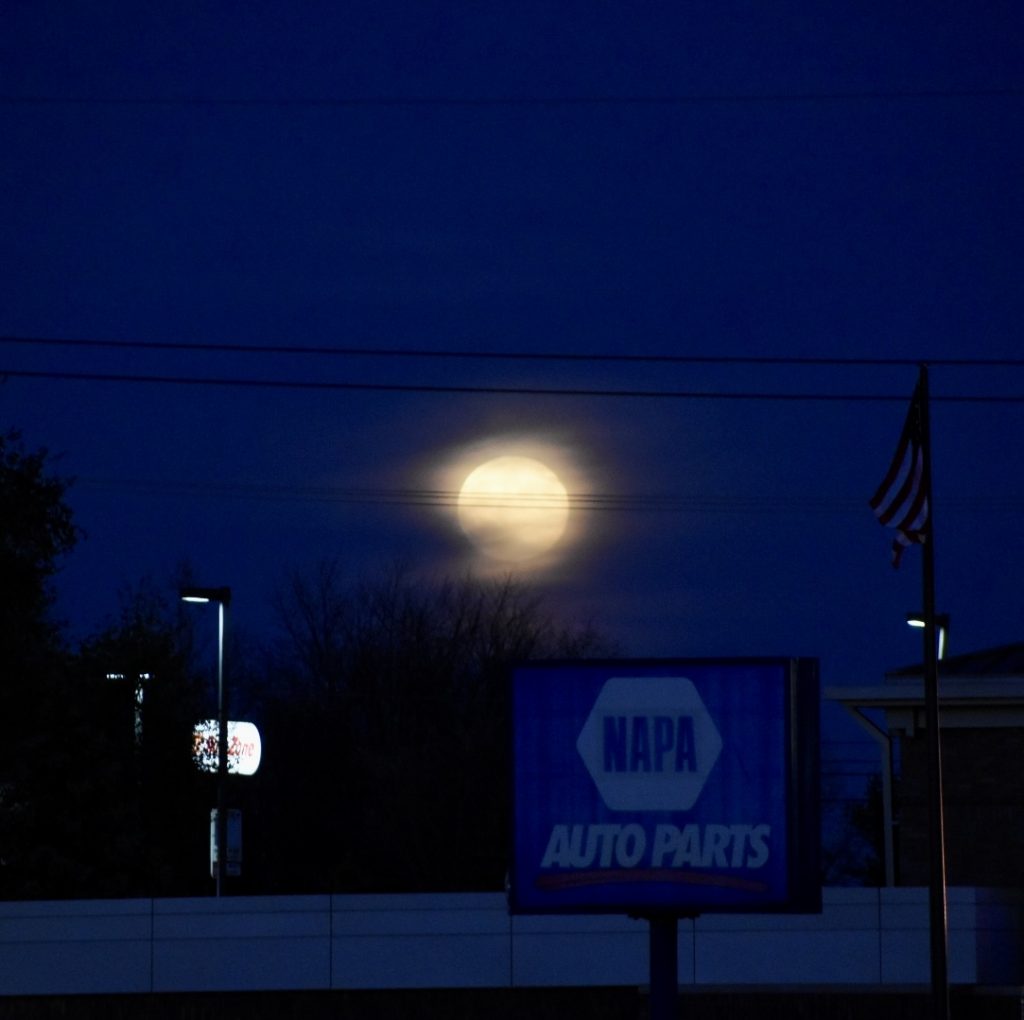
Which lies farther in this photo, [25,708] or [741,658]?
[25,708]

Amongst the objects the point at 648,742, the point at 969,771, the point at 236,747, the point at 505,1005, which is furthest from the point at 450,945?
the point at 236,747

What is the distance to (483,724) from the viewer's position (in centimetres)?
5506

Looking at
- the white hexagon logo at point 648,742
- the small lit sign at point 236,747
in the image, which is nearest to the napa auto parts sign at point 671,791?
the white hexagon logo at point 648,742

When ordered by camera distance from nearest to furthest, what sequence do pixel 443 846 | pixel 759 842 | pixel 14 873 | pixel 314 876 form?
1. pixel 759 842
2. pixel 14 873
3. pixel 443 846
4. pixel 314 876

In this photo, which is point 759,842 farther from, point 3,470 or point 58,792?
point 58,792

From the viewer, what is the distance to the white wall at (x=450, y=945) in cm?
2192

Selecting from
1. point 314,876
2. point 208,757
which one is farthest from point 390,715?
point 208,757

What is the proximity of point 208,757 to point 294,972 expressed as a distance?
2627 cm

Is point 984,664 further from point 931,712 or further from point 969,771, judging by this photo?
point 931,712

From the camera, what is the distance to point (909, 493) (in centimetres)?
2266

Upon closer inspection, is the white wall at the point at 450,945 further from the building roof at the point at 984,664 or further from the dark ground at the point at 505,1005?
the building roof at the point at 984,664

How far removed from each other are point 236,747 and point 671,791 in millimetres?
38132

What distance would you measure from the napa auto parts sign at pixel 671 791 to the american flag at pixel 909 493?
1203 centimetres

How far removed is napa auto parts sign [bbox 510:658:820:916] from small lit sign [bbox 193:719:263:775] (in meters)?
37.1
